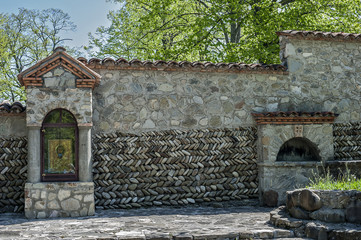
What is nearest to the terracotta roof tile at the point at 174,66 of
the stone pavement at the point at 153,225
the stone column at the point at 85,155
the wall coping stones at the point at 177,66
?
the wall coping stones at the point at 177,66

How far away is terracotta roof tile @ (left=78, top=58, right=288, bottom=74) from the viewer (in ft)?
29.9

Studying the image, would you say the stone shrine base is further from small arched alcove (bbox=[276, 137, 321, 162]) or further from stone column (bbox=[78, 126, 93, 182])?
small arched alcove (bbox=[276, 137, 321, 162])

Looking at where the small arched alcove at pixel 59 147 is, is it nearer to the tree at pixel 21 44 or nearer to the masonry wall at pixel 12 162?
the masonry wall at pixel 12 162

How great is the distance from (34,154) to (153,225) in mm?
2926

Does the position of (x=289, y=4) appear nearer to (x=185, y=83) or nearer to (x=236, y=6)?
(x=236, y=6)

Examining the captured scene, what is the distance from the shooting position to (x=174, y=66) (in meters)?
9.42

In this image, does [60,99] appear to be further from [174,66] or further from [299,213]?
[299,213]

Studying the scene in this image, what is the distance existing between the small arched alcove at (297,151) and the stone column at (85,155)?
4.42 m

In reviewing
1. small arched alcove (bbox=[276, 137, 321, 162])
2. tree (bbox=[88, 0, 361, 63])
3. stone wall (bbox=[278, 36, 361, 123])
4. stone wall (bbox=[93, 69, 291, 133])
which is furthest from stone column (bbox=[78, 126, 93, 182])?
tree (bbox=[88, 0, 361, 63])

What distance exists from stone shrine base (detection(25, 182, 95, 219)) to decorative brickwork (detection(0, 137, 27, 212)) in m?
0.86

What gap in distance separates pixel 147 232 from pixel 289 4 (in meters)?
13.4

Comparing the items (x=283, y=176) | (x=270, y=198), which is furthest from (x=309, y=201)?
(x=283, y=176)

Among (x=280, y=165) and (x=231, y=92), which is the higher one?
(x=231, y=92)

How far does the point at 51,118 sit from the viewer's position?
8.39 meters
